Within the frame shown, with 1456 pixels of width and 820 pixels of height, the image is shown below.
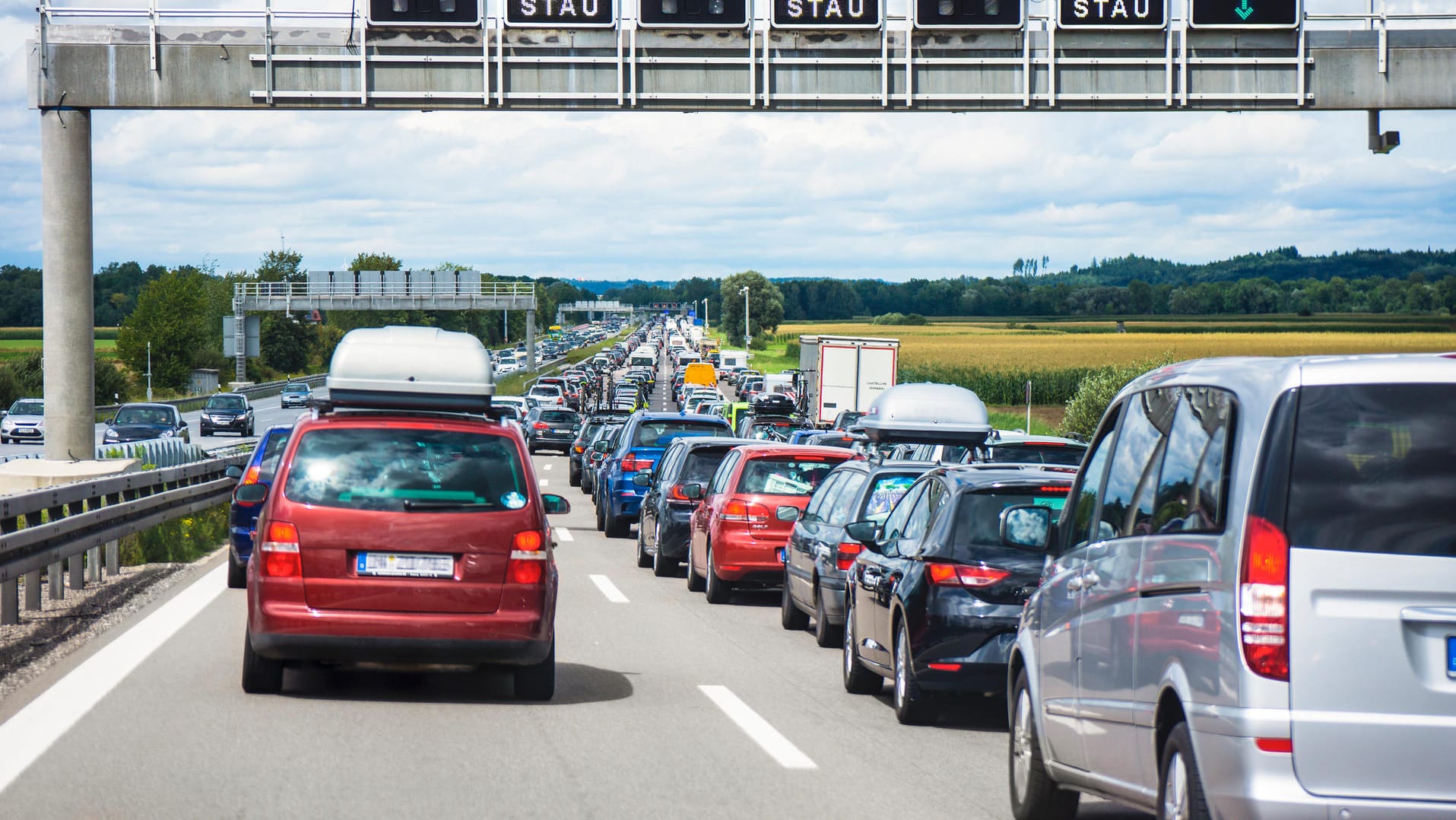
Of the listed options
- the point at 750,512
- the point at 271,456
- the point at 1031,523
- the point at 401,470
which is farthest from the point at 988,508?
the point at 271,456

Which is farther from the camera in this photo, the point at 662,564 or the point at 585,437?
the point at 585,437

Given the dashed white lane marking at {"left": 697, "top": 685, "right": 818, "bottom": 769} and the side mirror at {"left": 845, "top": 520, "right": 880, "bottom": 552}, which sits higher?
the side mirror at {"left": 845, "top": 520, "right": 880, "bottom": 552}

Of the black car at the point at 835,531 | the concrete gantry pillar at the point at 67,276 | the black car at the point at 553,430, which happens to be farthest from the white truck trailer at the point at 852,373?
the black car at the point at 835,531

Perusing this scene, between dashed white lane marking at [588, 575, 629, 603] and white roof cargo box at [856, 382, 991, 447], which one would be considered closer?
dashed white lane marking at [588, 575, 629, 603]

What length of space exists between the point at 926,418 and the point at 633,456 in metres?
5.72

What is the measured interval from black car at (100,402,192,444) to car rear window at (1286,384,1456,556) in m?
47.9

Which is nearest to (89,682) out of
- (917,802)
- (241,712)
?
(241,712)

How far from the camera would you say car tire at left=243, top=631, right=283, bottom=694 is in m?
9.80

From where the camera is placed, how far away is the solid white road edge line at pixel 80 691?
8.00 m

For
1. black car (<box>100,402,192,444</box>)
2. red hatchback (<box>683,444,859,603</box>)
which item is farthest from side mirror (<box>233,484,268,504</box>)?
black car (<box>100,402,192,444</box>)

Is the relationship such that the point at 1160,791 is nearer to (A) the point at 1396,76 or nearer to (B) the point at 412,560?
(B) the point at 412,560

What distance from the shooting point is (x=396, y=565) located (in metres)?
9.48

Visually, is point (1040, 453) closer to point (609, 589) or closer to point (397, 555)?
point (609, 589)

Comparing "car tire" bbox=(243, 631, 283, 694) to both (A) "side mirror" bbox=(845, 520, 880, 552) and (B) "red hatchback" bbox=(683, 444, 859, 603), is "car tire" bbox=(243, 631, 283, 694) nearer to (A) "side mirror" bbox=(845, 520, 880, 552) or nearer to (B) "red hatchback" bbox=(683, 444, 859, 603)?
(A) "side mirror" bbox=(845, 520, 880, 552)
